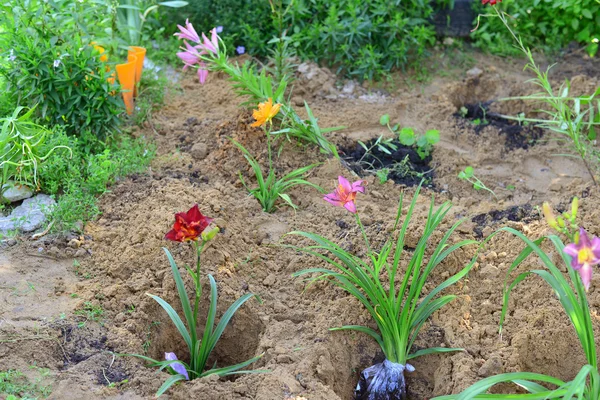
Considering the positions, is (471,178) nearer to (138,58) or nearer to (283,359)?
(283,359)

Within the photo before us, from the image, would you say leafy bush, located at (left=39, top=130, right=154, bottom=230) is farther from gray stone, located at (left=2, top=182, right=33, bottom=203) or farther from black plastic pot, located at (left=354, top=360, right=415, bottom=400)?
black plastic pot, located at (left=354, top=360, right=415, bottom=400)

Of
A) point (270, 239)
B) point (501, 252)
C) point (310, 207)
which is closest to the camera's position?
point (501, 252)

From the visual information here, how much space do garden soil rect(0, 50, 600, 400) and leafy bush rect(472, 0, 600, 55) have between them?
1.41 m

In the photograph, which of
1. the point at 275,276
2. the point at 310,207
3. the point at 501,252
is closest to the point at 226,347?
the point at 275,276

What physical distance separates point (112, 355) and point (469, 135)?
116 inches

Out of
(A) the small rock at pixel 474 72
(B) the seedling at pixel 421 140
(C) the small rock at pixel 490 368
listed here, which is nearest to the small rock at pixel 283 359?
(C) the small rock at pixel 490 368

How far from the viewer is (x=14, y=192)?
3994 millimetres

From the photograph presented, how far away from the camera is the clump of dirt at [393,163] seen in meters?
4.38

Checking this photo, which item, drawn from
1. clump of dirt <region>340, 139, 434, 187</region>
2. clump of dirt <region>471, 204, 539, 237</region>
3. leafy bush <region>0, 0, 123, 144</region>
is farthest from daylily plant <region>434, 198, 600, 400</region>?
leafy bush <region>0, 0, 123, 144</region>

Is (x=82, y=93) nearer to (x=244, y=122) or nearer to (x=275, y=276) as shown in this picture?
(x=244, y=122)

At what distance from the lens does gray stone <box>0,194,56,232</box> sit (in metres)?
3.77

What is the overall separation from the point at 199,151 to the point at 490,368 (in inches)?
92.0

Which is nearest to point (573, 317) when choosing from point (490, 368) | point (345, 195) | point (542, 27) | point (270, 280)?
point (490, 368)

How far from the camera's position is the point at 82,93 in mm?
4367
